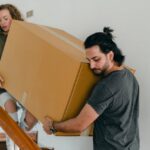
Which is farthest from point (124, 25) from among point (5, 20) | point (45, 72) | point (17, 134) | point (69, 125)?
point (17, 134)

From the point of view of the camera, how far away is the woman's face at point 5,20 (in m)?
2.38

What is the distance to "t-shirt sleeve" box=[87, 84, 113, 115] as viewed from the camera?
5.24 ft

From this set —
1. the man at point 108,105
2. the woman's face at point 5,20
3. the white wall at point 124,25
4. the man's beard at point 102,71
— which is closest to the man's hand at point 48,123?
the man at point 108,105

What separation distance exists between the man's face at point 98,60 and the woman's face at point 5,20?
922mm

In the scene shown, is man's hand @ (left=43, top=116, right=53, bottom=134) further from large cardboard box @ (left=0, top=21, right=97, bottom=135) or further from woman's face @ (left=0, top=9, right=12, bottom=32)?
woman's face @ (left=0, top=9, right=12, bottom=32)

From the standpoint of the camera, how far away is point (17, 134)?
4.31 feet

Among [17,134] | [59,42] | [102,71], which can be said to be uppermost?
[59,42]

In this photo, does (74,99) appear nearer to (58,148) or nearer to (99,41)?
(99,41)

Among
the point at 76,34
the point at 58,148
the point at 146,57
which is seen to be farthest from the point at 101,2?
the point at 58,148

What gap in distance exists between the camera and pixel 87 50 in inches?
66.2

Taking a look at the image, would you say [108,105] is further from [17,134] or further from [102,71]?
[17,134]

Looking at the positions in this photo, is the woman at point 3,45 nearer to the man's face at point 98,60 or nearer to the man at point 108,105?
the man at point 108,105

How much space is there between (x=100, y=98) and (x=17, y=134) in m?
0.47

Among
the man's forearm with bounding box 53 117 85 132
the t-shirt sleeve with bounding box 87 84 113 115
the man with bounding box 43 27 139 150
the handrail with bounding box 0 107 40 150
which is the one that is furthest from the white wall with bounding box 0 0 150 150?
the handrail with bounding box 0 107 40 150
